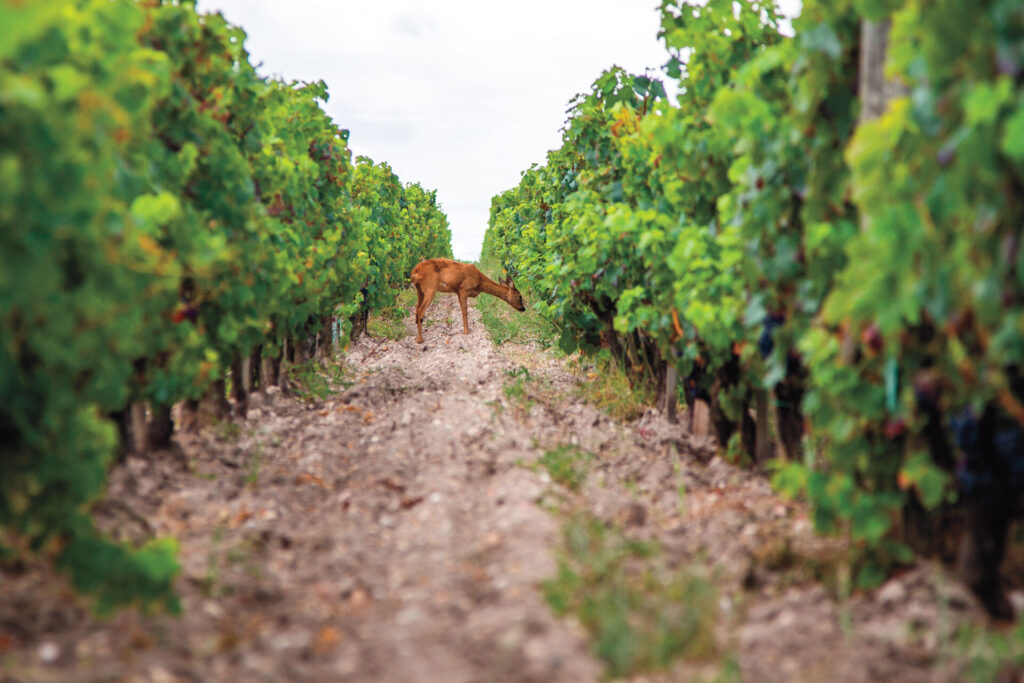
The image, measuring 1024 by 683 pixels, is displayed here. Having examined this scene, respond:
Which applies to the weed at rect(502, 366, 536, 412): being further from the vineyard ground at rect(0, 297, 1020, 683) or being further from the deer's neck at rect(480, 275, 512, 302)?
the deer's neck at rect(480, 275, 512, 302)

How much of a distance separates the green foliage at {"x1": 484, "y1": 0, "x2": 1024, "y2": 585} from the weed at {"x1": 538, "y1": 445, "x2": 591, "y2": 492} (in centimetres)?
115

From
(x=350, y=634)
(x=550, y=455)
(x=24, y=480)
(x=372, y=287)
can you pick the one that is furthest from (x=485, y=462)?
(x=372, y=287)

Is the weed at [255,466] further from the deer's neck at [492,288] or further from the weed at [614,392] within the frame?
the deer's neck at [492,288]

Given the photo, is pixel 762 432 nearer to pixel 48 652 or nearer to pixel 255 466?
pixel 255 466

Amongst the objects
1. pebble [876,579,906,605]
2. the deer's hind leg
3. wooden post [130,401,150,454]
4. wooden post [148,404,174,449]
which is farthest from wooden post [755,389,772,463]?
the deer's hind leg

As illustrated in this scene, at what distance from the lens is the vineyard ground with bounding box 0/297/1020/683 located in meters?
2.88

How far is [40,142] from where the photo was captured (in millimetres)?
2402

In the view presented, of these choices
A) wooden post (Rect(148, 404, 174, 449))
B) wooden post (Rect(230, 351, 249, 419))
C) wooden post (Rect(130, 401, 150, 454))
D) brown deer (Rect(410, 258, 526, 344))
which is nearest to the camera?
wooden post (Rect(130, 401, 150, 454))

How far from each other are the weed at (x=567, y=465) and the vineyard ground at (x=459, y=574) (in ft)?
0.07

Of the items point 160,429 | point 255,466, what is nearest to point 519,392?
point 255,466

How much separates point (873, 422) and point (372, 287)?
14272 millimetres

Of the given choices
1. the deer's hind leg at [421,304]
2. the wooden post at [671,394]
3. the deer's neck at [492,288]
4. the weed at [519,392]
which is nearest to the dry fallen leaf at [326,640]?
the wooden post at [671,394]

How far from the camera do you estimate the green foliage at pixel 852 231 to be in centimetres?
249

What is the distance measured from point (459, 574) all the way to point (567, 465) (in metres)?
2.27
